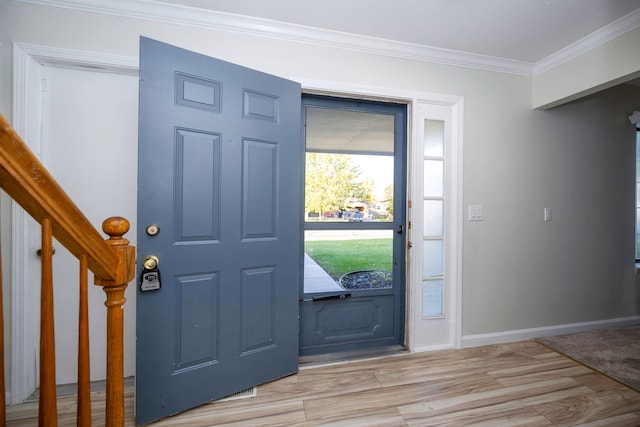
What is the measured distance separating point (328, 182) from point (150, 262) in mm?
1390

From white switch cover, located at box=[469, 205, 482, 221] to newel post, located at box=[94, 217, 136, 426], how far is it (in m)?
2.51

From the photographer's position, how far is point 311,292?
7.64 feet

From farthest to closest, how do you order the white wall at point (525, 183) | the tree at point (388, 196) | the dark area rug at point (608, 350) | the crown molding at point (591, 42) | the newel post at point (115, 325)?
the tree at point (388, 196)
the white wall at point (525, 183)
the dark area rug at point (608, 350)
the crown molding at point (591, 42)
the newel post at point (115, 325)

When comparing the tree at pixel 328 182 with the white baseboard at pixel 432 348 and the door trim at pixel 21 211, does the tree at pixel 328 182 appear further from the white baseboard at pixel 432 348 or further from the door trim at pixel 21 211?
the door trim at pixel 21 211

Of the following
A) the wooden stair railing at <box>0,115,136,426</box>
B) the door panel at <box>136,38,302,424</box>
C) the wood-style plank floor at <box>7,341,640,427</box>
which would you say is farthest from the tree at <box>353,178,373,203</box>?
the wooden stair railing at <box>0,115,136,426</box>

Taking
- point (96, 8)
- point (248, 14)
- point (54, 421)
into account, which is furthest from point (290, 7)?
point (54, 421)

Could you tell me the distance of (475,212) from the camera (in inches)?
98.0

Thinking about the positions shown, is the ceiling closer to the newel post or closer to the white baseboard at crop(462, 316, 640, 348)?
the newel post

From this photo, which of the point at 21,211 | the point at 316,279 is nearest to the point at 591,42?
the point at 316,279

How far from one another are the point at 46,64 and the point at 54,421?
2.11 metres

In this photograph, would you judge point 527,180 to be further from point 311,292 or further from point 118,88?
point 118,88

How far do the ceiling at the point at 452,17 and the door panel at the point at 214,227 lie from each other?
0.50m

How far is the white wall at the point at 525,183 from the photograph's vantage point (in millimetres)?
2223

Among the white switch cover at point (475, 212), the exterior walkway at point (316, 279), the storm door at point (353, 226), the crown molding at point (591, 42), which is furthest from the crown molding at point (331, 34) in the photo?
the exterior walkway at point (316, 279)
